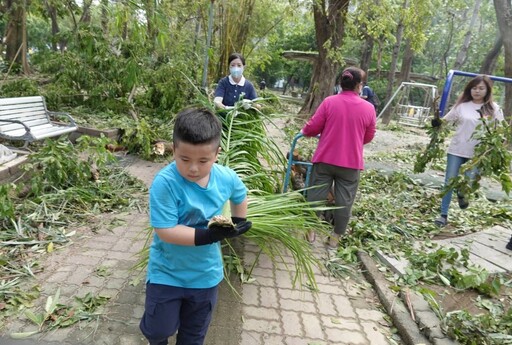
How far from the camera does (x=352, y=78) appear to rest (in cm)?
334

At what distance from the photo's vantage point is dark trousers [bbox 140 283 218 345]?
1.64 meters

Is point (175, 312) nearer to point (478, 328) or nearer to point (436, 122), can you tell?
point (478, 328)

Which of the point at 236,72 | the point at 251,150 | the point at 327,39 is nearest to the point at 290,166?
the point at 251,150

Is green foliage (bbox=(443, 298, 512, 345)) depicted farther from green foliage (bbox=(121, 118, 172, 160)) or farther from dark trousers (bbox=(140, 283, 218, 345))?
green foliage (bbox=(121, 118, 172, 160))

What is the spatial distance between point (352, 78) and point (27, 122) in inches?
177

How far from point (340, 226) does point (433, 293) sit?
3.51 ft

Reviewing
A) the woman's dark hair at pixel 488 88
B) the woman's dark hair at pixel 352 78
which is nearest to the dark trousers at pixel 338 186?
the woman's dark hair at pixel 352 78

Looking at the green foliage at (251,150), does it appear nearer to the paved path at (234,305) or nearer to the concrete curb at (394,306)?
the paved path at (234,305)

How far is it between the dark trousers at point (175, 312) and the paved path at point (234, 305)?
0.55m

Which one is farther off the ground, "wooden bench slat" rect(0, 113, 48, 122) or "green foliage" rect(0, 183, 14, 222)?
"wooden bench slat" rect(0, 113, 48, 122)

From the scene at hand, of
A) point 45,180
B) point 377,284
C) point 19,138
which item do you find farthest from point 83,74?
point 377,284

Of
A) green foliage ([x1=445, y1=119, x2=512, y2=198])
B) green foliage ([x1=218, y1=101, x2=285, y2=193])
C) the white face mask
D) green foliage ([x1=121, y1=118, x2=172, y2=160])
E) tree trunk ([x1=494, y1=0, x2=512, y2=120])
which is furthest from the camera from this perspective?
tree trunk ([x1=494, y1=0, x2=512, y2=120])

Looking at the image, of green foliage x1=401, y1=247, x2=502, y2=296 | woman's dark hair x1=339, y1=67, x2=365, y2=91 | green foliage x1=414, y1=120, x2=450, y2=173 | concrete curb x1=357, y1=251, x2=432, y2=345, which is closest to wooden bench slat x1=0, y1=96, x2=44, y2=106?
woman's dark hair x1=339, y1=67, x2=365, y2=91

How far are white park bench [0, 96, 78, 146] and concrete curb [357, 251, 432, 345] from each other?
4226mm
